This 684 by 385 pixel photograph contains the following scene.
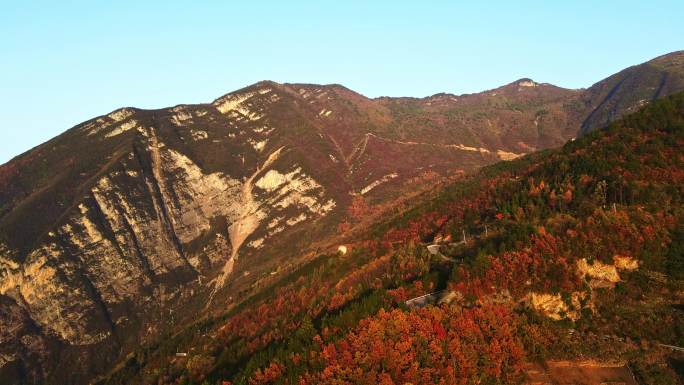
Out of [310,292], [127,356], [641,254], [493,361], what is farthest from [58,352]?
[641,254]

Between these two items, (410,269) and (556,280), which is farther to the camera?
(410,269)

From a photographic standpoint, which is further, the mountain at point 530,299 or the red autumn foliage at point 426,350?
the mountain at point 530,299

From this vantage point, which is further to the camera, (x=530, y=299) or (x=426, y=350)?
(x=530, y=299)

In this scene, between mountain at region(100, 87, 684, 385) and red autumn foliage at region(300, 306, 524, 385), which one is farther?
mountain at region(100, 87, 684, 385)

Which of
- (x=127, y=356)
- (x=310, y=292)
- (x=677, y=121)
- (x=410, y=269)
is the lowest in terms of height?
(x=127, y=356)

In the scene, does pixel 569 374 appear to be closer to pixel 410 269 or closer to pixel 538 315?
pixel 538 315

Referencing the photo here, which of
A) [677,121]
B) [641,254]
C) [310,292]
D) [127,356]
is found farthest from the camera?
[127,356]

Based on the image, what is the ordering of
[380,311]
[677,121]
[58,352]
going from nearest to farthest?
[380,311] < [677,121] < [58,352]

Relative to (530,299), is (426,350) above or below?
below
